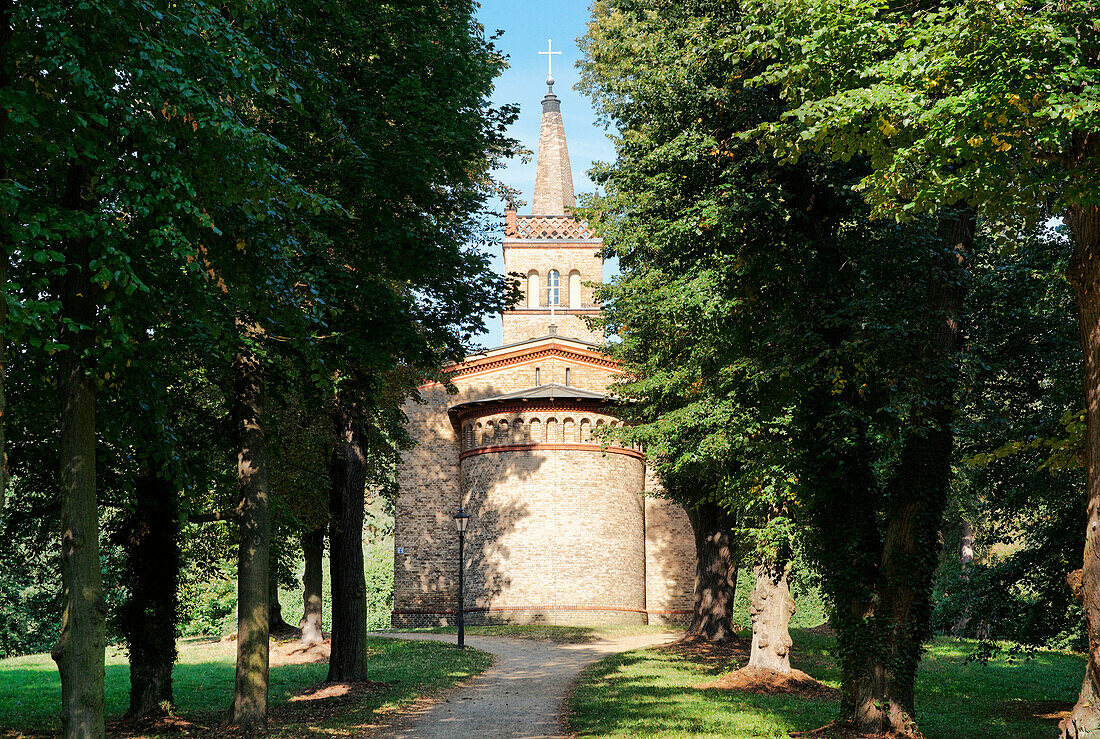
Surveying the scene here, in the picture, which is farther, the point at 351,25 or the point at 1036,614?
the point at 1036,614

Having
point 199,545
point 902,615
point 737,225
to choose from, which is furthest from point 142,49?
point 199,545

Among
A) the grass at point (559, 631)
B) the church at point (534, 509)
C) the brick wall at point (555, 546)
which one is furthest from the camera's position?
the church at point (534, 509)

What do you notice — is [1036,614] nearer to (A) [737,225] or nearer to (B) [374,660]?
(A) [737,225]

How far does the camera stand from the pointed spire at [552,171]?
1939 inches

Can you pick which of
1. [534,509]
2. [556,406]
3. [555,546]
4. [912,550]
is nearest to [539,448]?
[556,406]

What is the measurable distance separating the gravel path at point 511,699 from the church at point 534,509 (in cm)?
685

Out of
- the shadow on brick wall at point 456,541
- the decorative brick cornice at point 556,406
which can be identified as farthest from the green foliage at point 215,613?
the decorative brick cornice at point 556,406

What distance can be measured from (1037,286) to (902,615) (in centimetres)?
625

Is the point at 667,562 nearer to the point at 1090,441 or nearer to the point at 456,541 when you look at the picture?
the point at 456,541

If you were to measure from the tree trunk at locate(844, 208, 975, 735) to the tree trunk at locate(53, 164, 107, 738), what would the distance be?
8.21m

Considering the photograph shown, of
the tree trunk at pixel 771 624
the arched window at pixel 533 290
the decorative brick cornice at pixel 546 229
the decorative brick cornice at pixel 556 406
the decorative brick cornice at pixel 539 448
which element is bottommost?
the tree trunk at pixel 771 624

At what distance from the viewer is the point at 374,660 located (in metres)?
19.7

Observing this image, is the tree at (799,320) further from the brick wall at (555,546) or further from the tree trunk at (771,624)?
the brick wall at (555,546)

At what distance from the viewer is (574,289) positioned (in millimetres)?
48188
